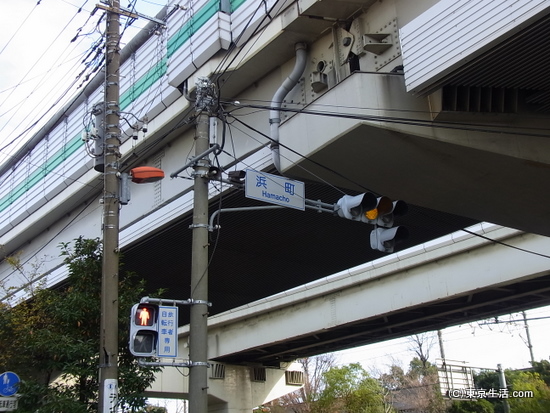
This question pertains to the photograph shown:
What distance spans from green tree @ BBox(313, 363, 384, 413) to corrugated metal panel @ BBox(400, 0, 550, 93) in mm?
37605

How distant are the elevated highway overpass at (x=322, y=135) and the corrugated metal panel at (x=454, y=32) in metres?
0.02

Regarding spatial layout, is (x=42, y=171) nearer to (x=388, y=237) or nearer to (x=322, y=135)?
(x=322, y=135)

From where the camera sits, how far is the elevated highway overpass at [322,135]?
9.10 m

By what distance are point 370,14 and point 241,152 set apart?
389cm

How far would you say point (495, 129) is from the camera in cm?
979

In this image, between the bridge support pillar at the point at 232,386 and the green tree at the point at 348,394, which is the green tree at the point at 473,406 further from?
the bridge support pillar at the point at 232,386

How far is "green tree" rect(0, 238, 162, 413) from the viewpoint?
35.0ft

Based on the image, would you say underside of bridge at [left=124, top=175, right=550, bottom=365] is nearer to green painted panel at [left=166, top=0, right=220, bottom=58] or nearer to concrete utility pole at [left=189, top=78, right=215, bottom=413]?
concrete utility pole at [left=189, top=78, right=215, bottom=413]

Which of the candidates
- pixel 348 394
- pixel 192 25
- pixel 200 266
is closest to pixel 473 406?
pixel 348 394

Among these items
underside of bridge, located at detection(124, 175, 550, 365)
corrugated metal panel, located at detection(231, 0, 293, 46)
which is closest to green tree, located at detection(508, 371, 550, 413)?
underside of bridge, located at detection(124, 175, 550, 365)

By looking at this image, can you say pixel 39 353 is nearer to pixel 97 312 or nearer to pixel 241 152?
pixel 97 312

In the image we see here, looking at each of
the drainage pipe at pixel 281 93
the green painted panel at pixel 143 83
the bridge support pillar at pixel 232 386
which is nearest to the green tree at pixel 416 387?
the bridge support pillar at pixel 232 386

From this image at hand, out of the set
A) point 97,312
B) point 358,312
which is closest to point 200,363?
point 97,312

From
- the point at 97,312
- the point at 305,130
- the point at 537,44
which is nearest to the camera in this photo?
the point at 537,44
